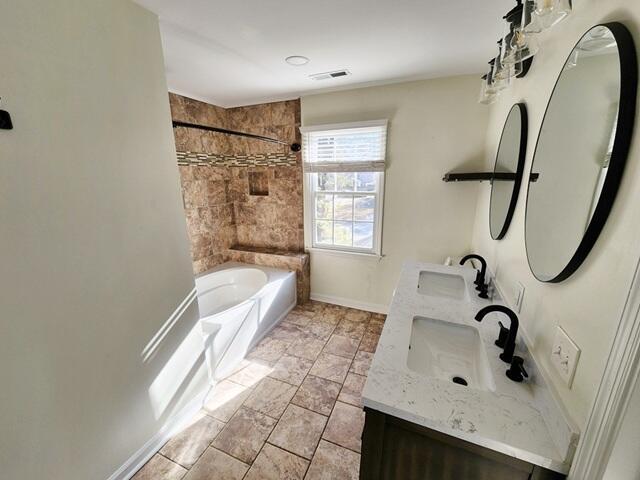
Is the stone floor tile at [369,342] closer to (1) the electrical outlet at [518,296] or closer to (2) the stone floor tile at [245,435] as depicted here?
(2) the stone floor tile at [245,435]

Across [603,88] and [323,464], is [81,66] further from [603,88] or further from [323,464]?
[323,464]

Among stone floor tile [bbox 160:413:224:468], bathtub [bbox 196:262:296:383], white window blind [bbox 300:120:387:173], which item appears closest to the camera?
Answer: stone floor tile [bbox 160:413:224:468]

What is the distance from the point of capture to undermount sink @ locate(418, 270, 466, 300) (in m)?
1.82

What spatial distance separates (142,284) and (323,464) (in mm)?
1469

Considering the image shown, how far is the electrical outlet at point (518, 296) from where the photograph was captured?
1.22 meters

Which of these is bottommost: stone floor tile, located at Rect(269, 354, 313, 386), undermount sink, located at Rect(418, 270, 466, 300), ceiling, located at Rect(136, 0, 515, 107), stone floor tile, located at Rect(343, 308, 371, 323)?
stone floor tile, located at Rect(269, 354, 313, 386)

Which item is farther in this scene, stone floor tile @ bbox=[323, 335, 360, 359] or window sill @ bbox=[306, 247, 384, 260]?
window sill @ bbox=[306, 247, 384, 260]

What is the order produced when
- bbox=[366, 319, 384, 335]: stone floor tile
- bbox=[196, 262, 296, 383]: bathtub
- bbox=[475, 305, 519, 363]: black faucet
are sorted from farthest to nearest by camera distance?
bbox=[366, 319, 384, 335]: stone floor tile → bbox=[196, 262, 296, 383]: bathtub → bbox=[475, 305, 519, 363]: black faucet

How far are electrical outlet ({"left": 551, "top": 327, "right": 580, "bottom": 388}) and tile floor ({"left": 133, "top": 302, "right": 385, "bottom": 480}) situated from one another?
49.3 inches

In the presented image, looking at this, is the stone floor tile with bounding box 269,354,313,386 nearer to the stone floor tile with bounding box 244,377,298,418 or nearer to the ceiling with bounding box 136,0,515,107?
the stone floor tile with bounding box 244,377,298,418

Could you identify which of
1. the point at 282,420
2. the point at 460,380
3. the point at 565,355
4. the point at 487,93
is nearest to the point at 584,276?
the point at 565,355

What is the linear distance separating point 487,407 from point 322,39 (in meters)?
2.06

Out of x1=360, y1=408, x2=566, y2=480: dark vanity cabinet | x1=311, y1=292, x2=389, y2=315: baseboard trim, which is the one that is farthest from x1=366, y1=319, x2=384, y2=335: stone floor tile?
Result: x1=360, y1=408, x2=566, y2=480: dark vanity cabinet

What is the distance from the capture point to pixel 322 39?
1.64 metres
